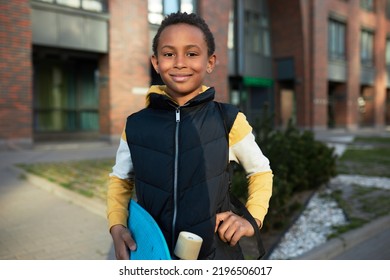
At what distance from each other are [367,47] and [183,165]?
3041 centimetres

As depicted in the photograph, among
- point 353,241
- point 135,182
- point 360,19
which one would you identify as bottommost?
point 353,241

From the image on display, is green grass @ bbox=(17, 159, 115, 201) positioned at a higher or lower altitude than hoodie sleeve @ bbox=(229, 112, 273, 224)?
lower

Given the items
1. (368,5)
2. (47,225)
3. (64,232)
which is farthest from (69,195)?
(368,5)

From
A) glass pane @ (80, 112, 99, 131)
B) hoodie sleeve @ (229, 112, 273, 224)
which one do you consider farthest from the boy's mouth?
glass pane @ (80, 112, 99, 131)

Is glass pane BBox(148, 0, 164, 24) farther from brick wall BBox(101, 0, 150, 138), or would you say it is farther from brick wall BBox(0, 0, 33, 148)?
brick wall BBox(0, 0, 33, 148)

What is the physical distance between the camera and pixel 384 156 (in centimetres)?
1078

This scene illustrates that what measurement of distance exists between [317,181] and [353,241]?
2440 mm

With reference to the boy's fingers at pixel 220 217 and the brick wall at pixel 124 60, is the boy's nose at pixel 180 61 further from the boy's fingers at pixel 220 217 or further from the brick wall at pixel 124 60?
the brick wall at pixel 124 60

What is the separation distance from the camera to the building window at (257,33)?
71.5 feet

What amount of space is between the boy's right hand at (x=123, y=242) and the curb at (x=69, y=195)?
304cm

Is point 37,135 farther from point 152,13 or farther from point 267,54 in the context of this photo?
point 267,54

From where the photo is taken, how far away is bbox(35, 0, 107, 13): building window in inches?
475

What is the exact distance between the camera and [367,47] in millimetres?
27578

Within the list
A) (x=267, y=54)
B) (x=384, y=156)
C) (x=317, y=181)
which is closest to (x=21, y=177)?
(x=317, y=181)
